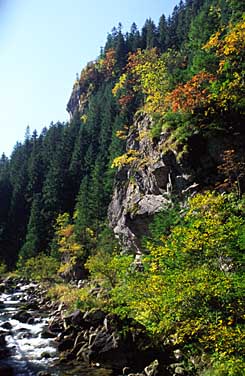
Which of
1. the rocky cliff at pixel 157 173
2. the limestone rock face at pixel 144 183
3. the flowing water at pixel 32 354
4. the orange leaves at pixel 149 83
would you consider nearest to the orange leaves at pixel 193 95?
the rocky cliff at pixel 157 173

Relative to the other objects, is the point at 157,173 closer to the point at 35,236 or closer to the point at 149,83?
the point at 149,83

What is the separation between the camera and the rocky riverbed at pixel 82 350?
17.6 metres

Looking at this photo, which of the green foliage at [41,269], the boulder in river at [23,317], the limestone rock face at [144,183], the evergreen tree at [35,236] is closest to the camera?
the boulder in river at [23,317]

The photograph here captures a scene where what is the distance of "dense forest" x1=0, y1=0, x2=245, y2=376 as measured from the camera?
572 inches

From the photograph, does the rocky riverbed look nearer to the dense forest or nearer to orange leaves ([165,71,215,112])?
the dense forest

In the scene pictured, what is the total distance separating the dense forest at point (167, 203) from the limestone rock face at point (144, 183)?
1.51 ft

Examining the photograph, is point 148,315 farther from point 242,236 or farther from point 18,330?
point 18,330

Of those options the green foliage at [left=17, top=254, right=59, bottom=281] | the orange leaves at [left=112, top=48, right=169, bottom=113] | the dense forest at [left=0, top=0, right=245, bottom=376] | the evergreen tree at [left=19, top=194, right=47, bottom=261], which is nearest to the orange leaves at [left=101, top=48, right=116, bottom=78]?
the dense forest at [left=0, top=0, right=245, bottom=376]

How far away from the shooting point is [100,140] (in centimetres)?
7894

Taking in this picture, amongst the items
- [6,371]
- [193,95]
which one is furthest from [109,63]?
[6,371]

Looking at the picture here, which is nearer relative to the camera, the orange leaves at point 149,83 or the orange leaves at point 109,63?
the orange leaves at point 149,83

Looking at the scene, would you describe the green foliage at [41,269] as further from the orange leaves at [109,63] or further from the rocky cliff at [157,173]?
the orange leaves at [109,63]

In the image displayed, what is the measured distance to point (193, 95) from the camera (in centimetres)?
3191

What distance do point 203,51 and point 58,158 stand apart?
1919 inches
